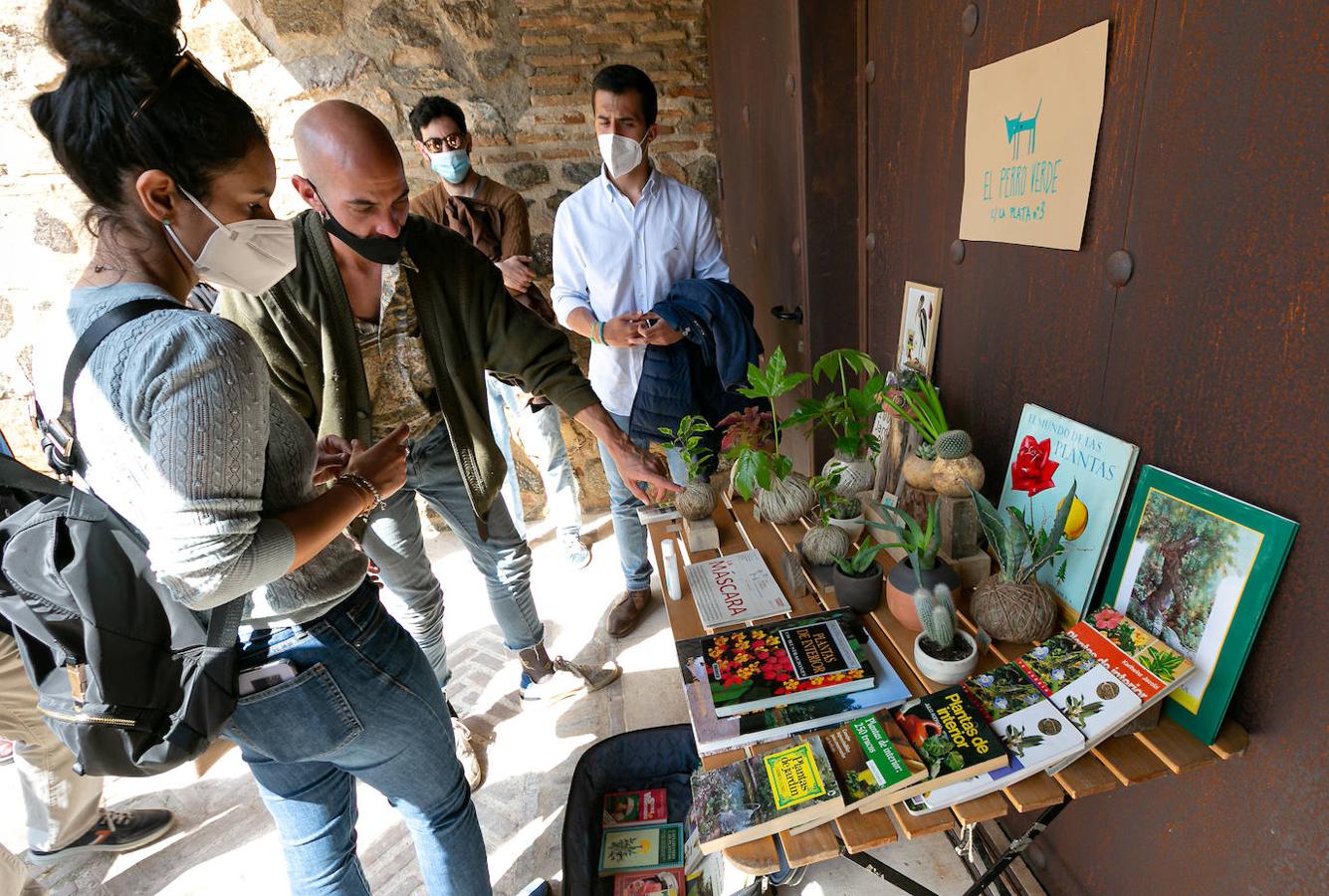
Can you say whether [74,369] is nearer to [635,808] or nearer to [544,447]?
[635,808]

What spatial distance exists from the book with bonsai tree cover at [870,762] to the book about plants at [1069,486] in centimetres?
42

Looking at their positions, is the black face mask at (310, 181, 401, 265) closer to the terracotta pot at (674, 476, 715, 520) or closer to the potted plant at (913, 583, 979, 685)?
the terracotta pot at (674, 476, 715, 520)

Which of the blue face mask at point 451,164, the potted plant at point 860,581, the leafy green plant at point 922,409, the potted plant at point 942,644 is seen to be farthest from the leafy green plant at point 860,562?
the blue face mask at point 451,164

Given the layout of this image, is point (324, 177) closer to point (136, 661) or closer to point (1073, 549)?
point (136, 661)

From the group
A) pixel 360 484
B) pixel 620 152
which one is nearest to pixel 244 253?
pixel 360 484

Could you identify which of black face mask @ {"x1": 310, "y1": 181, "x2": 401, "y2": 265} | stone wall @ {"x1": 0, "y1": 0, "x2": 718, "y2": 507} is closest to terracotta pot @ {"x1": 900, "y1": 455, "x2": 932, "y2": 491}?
black face mask @ {"x1": 310, "y1": 181, "x2": 401, "y2": 265}

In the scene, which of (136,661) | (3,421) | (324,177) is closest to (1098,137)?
(324,177)

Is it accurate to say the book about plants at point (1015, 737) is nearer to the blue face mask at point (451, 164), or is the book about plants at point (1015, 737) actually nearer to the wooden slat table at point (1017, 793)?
the wooden slat table at point (1017, 793)

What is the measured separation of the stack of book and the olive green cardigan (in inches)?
32.0

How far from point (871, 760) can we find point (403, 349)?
4.40ft

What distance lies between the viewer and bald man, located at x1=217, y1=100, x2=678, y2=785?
4.50 ft

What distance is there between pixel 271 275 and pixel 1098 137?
1.32 metres

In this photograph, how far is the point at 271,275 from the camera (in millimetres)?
1045

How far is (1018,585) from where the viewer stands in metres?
1.05
